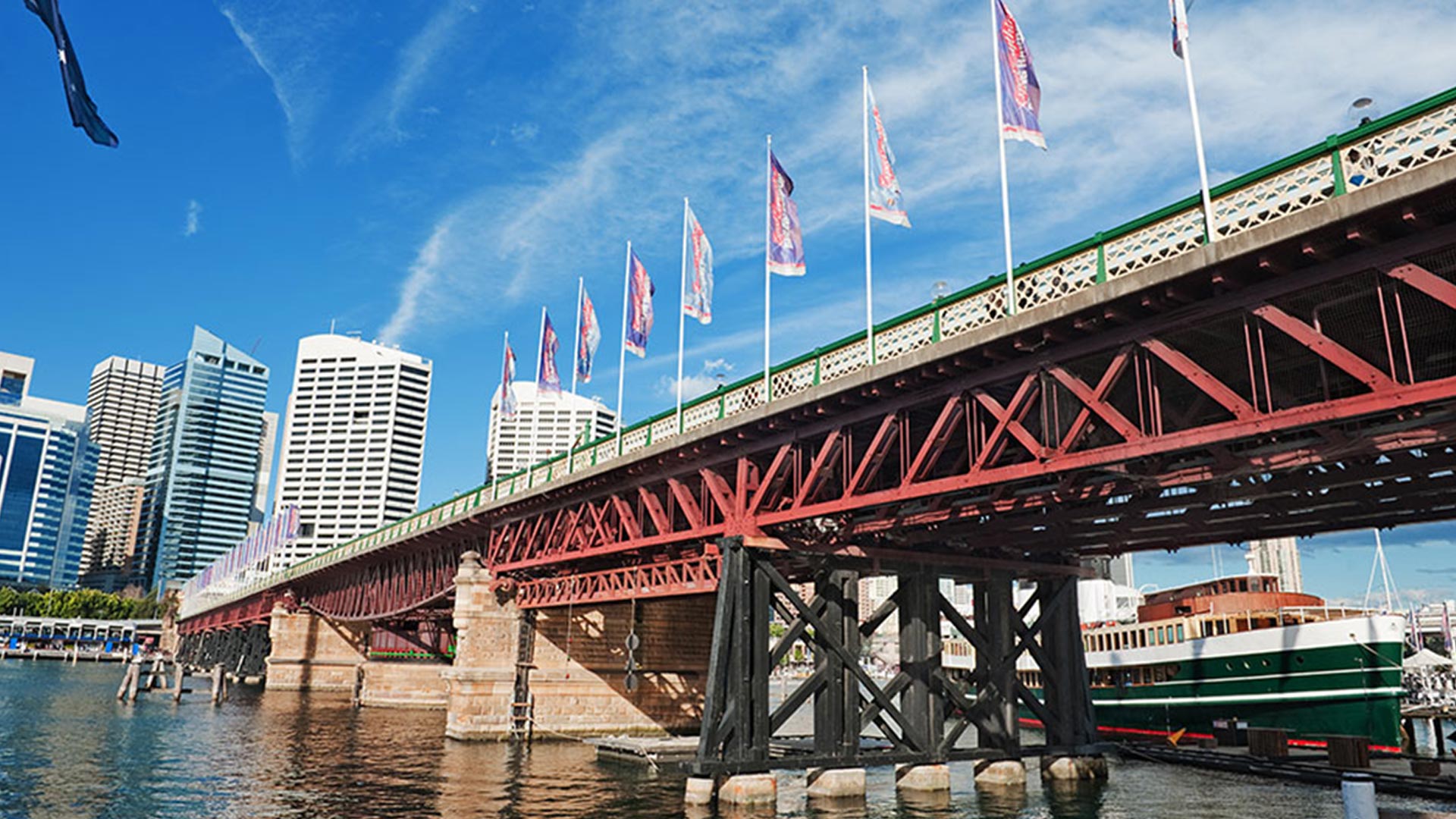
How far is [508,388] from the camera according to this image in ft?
147

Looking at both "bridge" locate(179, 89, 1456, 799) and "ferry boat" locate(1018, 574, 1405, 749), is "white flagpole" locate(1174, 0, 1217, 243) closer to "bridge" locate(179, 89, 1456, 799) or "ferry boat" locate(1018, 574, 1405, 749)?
"bridge" locate(179, 89, 1456, 799)

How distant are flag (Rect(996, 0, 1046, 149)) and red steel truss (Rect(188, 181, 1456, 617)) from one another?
16.0ft

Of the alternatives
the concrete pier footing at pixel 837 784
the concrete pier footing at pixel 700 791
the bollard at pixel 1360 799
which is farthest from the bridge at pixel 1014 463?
the bollard at pixel 1360 799

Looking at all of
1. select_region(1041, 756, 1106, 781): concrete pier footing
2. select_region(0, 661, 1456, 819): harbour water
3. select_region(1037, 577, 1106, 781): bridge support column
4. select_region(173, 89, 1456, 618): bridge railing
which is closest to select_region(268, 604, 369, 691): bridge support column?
select_region(0, 661, 1456, 819): harbour water

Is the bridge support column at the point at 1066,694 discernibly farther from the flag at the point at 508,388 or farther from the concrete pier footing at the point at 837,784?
the flag at the point at 508,388

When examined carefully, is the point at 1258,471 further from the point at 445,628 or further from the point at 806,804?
the point at 445,628

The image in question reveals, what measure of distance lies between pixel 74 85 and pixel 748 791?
68.4ft

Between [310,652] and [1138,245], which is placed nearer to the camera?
[1138,245]

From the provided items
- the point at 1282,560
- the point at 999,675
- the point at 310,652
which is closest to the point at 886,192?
the point at 999,675

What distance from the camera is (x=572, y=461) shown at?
38.3 m

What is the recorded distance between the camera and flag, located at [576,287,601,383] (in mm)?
38781

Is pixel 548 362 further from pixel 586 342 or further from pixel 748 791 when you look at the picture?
pixel 748 791

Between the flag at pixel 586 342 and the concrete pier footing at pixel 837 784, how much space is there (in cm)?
1897

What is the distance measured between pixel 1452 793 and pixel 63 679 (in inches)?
4482
